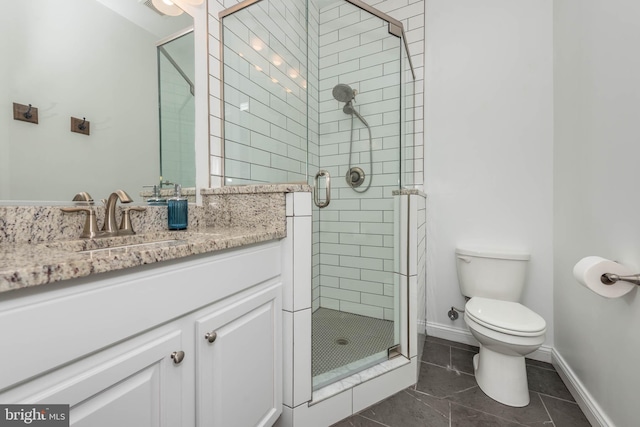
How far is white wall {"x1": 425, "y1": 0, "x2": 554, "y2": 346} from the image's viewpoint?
1805mm

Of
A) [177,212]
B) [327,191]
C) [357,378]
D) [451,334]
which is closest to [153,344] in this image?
[177,212]

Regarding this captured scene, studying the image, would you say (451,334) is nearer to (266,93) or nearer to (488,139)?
(488,139)

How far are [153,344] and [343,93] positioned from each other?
1950mm

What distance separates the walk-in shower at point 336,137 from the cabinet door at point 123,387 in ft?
2.72

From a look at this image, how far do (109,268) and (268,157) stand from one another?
1.28m

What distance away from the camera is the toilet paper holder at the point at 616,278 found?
101 cm

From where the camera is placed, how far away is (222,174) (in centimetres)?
152

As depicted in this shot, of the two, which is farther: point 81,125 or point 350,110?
point 350,110

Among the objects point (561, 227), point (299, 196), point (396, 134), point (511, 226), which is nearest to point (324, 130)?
point (396, 134)

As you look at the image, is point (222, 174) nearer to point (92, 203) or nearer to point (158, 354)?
point (92, 203)

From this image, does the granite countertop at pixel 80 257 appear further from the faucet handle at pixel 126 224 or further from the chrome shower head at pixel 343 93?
the chrome shower head at pixel 343 93

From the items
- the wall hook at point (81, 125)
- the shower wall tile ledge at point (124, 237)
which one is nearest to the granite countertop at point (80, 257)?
the shower wall tile ledge at point (124, 237)

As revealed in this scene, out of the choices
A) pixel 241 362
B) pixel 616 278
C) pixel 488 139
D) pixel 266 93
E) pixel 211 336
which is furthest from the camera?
pixel 488 139

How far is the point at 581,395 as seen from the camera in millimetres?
1378
